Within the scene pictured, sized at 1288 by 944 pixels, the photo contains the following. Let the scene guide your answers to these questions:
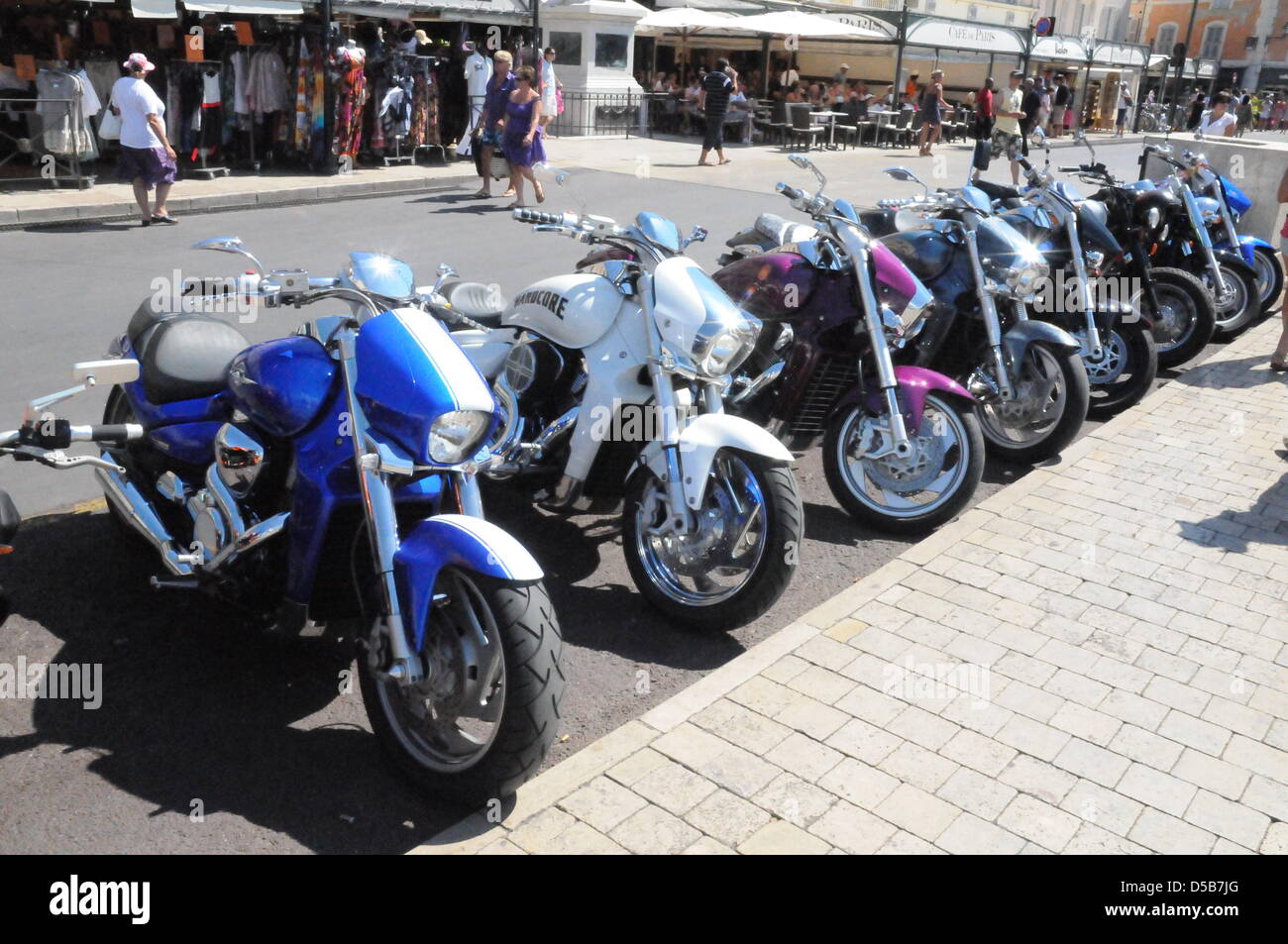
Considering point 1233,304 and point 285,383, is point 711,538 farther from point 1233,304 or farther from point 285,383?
point 1233,304

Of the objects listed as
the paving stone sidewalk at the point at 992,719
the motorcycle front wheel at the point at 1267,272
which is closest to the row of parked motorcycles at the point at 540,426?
the paving stone sidewalk at the point at 992,719

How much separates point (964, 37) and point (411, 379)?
2989 centimetres

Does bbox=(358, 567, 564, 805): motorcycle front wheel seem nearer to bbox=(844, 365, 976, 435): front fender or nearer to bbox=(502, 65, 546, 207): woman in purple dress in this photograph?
bbox=(844, 365, 976, 435): front fender

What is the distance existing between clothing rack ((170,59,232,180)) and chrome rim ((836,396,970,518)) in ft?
40.5

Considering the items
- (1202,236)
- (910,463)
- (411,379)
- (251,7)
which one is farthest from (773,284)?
(251,7)

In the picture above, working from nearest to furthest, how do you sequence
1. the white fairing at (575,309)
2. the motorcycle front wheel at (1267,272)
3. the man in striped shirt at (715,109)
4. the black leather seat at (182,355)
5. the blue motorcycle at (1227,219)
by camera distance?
the black leather seat at (182,355), the white fairing at (575,309), the blue motorcycle at (1227,219), the motorcycle front wheel at (1267,272), the man in striped shirt at (715,109)

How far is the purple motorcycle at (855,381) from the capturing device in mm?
5156

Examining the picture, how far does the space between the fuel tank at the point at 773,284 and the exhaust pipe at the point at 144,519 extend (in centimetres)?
284

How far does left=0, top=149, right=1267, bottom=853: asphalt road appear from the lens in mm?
3143

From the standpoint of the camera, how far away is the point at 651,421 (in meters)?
4.52

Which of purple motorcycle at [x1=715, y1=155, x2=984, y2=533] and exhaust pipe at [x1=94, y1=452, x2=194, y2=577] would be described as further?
purple motorcycle at [x1=715, y1=155, x2=984, y2=533]

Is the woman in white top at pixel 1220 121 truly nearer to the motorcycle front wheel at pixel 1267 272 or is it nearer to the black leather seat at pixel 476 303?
the motorcycle front wheel at pixel 1267 272

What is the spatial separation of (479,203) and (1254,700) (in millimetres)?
12478

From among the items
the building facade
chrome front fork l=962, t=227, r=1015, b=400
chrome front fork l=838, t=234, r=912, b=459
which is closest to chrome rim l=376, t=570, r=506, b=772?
chrome front fork l=838, t=234, r=912, b=459
